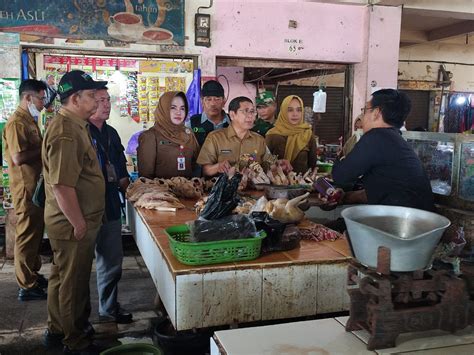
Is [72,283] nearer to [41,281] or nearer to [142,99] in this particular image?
[41,281]

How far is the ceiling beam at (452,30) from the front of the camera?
351 inches

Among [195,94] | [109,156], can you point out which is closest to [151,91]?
[195,94]

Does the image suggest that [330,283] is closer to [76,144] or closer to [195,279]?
[195,279]

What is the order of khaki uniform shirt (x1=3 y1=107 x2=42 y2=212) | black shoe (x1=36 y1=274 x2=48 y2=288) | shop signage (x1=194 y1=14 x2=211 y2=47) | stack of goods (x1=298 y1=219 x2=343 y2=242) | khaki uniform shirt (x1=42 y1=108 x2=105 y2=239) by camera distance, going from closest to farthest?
stack of goods (x1=298 y1=219 x2=343 y2=242)
khaki uniform shirt (x1=42 y1=108 x2=105 y2=239)
khaki uniform shirt (x1=3 y1=107 x2=42 y2=212)
black shoe (x1=36 y1=274 x2=48 y2=288)
shop signage (x1=194 y1=14 x2=211 y2=47)

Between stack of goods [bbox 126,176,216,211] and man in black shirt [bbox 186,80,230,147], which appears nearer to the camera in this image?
stack of goods [bbox 126,176,216,211]

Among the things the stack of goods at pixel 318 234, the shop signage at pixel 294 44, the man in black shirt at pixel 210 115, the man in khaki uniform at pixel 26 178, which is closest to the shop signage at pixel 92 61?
the man in khaki uniform at pixel 26 178

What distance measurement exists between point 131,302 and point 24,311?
36.6 inches

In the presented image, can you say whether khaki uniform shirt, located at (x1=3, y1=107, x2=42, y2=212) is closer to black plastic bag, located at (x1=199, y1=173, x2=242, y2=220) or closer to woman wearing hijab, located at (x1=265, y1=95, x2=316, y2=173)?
woman wearing hijab, located at (x1=265, y1=95, x2=316, y2=173)

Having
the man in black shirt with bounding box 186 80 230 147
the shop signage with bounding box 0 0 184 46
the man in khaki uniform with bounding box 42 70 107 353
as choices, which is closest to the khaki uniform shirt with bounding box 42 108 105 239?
the man in khaki uniform with bounding box 42 70 107 353

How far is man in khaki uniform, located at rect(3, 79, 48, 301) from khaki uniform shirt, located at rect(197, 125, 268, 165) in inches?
65.5

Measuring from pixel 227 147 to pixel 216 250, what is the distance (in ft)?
7.11

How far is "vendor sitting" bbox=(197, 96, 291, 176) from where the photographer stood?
13.5ft

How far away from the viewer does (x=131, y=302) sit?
434 centimetres

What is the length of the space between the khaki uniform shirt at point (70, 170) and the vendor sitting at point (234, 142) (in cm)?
120
